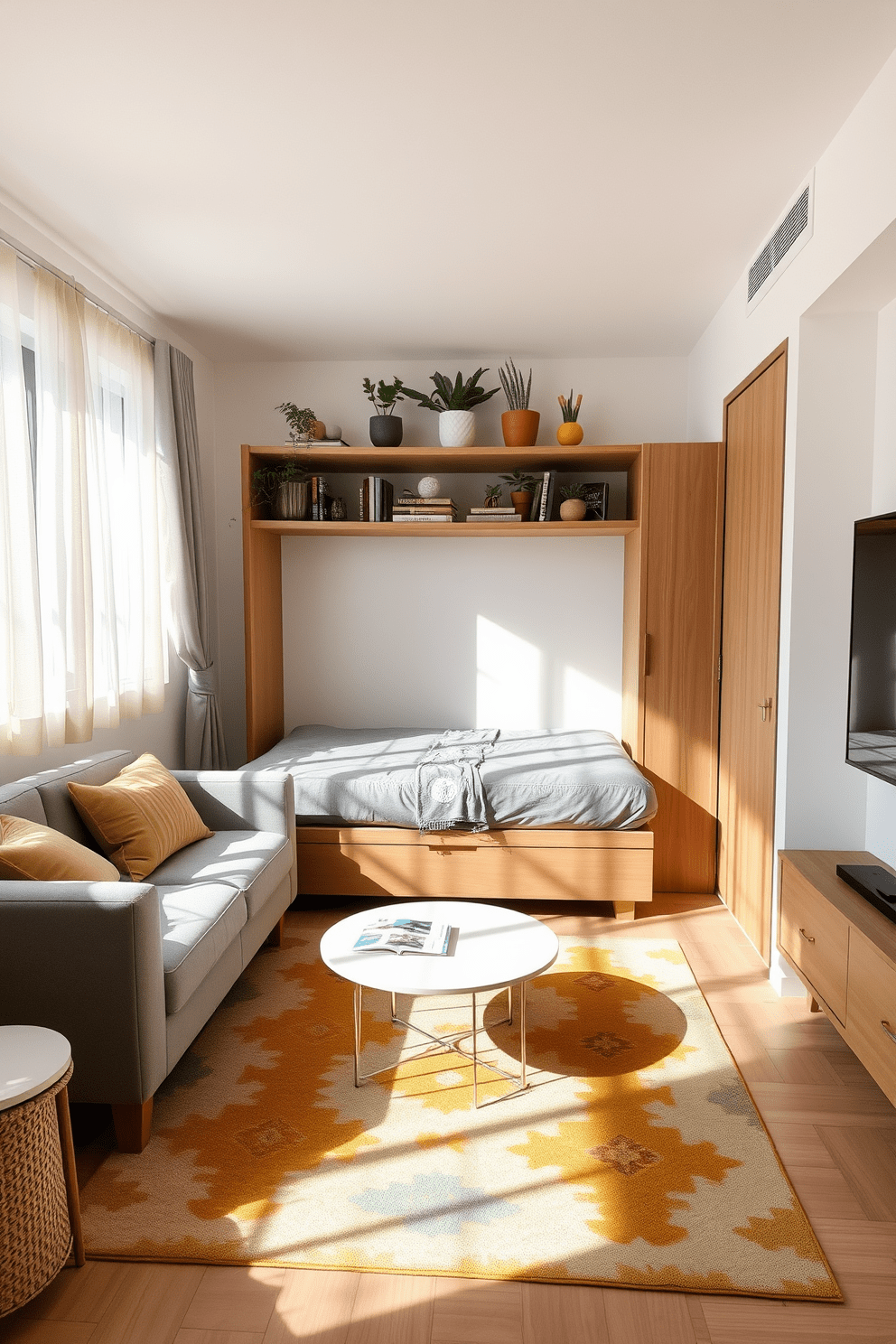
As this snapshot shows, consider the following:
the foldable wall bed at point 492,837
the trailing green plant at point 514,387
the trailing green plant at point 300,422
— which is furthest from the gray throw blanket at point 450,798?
the trailing green plant at point 514,387

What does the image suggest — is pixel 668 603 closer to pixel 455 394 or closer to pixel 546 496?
pixel 546 496

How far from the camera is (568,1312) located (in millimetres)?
1633

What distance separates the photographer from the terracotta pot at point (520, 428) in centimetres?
435

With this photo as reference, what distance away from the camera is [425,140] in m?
2.48

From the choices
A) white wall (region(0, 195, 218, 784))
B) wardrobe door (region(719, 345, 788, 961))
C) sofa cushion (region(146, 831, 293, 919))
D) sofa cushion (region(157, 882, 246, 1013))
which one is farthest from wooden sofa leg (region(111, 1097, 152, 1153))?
wardrobe door (region(719, 345, 788, 961))

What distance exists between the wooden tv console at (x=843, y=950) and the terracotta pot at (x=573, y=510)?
6.64 feet

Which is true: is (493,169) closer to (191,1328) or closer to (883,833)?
(883,833)

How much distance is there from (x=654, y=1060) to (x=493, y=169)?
2.67 m

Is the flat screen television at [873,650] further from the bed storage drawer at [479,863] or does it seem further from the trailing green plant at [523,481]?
the trailing green plant at [523,481]

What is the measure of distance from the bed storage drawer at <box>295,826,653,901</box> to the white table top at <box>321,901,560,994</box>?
34.7 inches

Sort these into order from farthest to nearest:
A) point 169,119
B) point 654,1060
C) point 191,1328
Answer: point 654,1060
point 169,119
point 191,1328

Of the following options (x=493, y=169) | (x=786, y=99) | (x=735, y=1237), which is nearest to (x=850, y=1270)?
(x=735, y=1237)

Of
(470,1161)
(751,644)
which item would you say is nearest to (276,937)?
(470,1161)

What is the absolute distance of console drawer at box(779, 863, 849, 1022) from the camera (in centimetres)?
238
